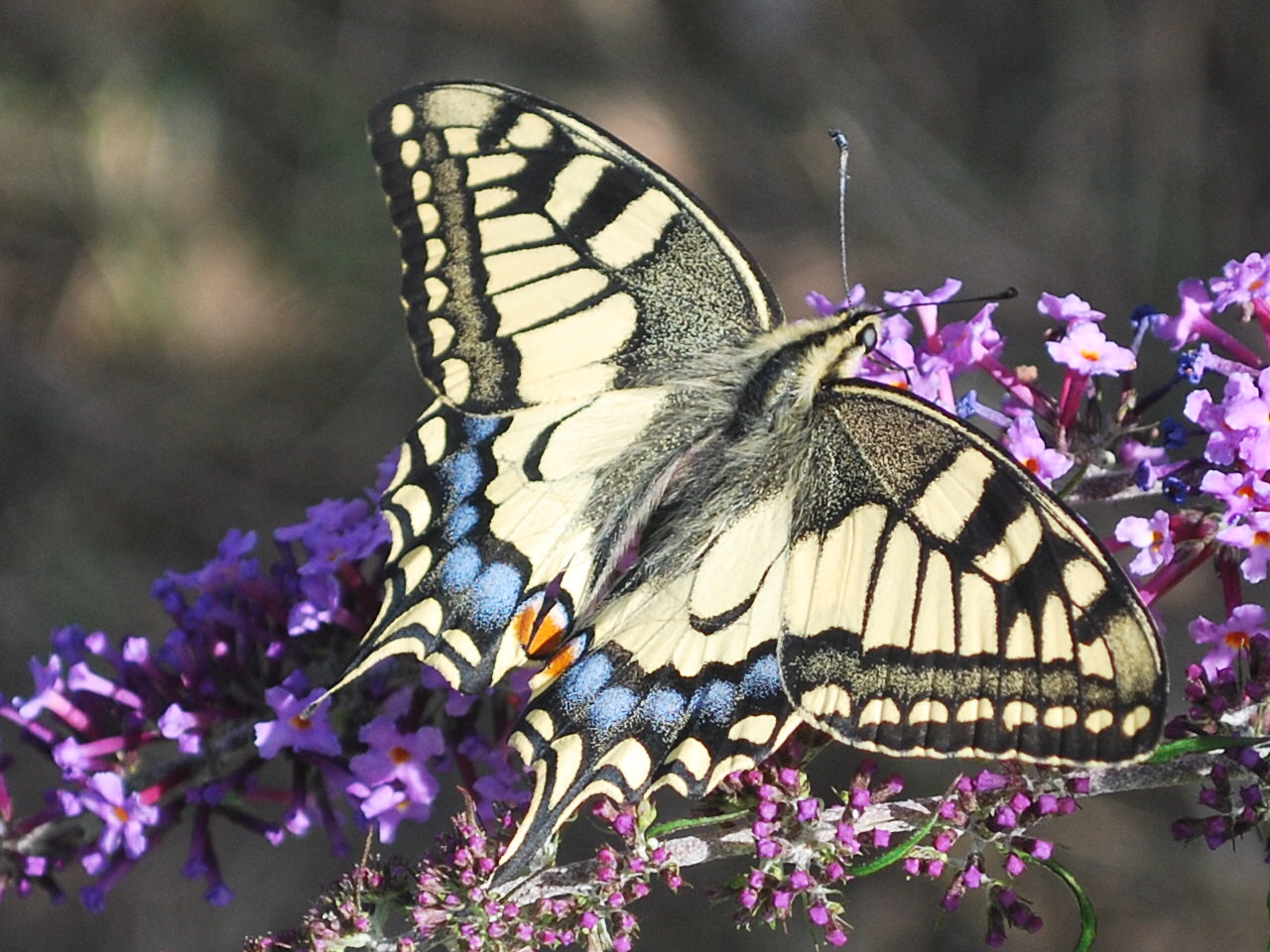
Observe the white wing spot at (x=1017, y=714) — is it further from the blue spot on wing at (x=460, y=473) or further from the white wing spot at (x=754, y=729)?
the blue spot on wing at (x=460, y=473)

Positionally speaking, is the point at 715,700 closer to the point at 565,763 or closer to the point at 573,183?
the point at 565,763

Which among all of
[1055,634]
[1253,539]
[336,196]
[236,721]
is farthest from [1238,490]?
[336,196]

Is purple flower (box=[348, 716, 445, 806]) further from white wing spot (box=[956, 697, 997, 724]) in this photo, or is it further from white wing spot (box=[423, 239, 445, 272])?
white wing spot (box=[956, 697, 997, 724])

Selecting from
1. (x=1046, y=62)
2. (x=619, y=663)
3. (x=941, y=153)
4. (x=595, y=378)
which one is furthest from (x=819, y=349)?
(x=1046, y=62)

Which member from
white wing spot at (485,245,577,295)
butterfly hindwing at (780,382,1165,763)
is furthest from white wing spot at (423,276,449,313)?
butterfly hindwing at (780,382,1165,763)

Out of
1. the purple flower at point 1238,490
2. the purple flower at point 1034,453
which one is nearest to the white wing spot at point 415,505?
the purple flower at point 1034,453

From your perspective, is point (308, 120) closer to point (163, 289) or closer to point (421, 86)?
point (163, 289)
